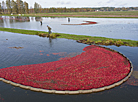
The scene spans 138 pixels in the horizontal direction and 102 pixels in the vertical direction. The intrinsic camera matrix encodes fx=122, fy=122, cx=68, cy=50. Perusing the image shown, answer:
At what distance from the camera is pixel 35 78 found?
14.3 meters

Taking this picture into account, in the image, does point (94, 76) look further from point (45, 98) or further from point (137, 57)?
point (137, 57)

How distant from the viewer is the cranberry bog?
1272cm

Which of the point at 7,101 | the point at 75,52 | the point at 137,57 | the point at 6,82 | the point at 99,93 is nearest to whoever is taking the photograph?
the point at 7,101

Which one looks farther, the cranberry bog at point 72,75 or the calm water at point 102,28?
the calm water at point 102,28

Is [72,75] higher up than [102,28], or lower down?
lower down

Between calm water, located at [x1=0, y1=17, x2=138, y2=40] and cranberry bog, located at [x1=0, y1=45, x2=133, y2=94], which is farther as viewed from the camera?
calm water, located at [x1=0, y1=17, x2=138, y2=40]

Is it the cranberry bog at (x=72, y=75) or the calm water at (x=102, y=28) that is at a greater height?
the calm water at (x=102, y=28)

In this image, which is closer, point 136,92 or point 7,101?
point 7,101

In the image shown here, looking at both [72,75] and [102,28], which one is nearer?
[72,75]

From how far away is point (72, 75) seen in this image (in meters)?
14.8

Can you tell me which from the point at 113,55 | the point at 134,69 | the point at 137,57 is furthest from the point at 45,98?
the point at 137,57

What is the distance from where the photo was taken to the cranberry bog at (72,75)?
41.7ft

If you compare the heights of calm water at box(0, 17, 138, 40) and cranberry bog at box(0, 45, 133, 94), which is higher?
calm water at box(0, 17, 138, 40)

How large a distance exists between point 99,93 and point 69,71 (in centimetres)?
494
